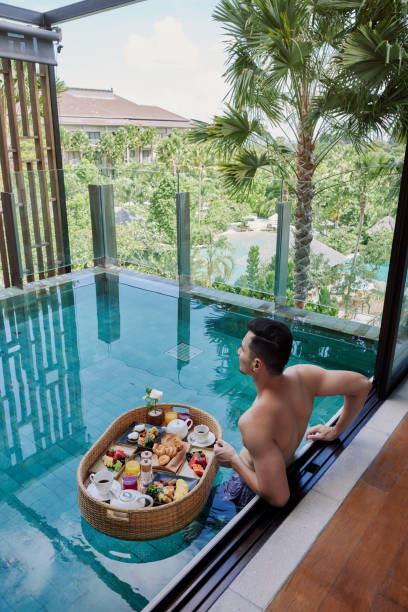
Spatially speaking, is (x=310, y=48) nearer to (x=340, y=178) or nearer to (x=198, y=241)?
(x=340, y=178)

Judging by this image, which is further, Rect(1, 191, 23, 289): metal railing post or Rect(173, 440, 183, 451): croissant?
Rect(1, 191, 23, 289): metal railing post

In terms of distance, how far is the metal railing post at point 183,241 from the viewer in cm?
657

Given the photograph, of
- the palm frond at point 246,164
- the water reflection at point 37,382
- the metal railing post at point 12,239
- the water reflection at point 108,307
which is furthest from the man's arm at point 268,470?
the metal railing post at point 12,239

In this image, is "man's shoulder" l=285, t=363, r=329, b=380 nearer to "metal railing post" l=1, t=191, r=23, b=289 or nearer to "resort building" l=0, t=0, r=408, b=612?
"resort building" l=0, t=0, r=408, b=612

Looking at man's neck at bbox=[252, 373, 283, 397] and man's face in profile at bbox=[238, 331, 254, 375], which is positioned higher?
man's face in profile at bbox=[238, 331, 254, 375]

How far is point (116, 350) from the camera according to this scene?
514 cm

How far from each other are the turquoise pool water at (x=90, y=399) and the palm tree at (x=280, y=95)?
5.37 feet

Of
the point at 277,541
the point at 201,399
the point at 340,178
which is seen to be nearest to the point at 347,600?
the point at 277,541

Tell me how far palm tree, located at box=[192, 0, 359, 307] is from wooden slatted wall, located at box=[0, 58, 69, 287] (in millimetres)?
2451

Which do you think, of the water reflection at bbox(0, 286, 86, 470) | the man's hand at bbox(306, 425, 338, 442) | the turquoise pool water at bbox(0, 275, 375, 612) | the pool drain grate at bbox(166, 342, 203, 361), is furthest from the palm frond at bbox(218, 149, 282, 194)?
the man's hand at bbox(306, 425, 338, 442)

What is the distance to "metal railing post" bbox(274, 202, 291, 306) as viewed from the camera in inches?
229

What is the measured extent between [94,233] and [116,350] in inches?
124

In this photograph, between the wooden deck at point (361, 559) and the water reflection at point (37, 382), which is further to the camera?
the water reflection at point (37, 382)

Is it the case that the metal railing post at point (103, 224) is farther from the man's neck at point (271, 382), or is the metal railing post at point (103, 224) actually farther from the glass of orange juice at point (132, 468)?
the man's neck at point (271, 382)
